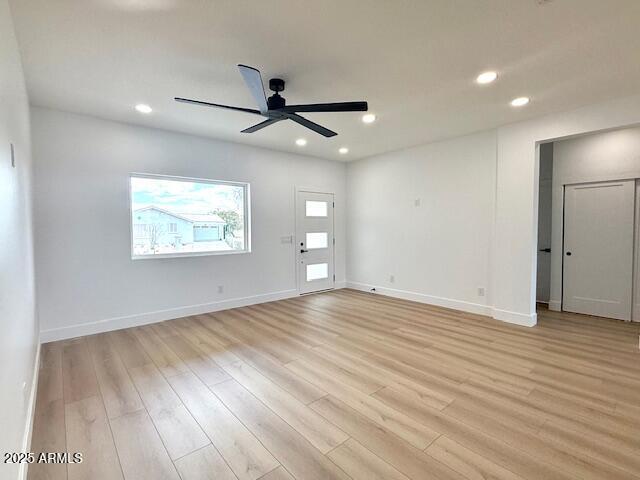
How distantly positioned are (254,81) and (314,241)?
426 cm

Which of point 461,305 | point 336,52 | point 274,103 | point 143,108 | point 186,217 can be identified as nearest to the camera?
point 336,52

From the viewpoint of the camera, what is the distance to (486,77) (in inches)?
113

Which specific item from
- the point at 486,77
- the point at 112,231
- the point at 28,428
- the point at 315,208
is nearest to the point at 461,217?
the point at 486,77

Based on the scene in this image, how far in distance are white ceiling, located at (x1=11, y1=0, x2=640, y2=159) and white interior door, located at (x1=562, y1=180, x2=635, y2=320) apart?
1796 millimetres

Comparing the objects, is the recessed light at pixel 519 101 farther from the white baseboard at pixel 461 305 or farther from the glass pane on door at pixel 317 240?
the glass pane on door at pixel 317 240

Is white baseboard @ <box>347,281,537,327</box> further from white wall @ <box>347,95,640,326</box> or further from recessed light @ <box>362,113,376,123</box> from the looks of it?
recessed light @ <box>362,113,376,123</box>

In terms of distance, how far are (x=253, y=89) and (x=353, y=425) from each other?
8.51 ft

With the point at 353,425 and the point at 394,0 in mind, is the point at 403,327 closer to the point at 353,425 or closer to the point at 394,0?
the point at 353,425

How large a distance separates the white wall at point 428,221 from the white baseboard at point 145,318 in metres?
2.24

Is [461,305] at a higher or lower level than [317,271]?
lower

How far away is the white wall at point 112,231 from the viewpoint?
3.65 metres

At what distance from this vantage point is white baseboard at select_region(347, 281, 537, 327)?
4145 millimetres

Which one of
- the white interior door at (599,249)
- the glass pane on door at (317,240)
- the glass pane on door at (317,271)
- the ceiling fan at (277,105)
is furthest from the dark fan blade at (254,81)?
the white interior door at (599,249)

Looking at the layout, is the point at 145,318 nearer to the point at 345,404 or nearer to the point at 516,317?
the point at 345,404
